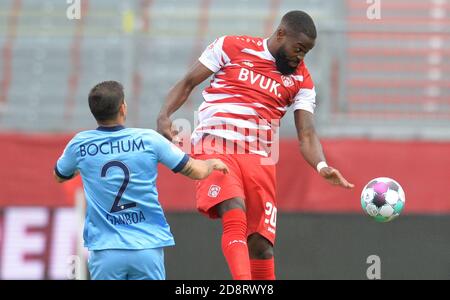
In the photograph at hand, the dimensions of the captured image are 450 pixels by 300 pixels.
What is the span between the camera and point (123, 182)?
5785 millimetres

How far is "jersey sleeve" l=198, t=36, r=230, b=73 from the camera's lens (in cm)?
701

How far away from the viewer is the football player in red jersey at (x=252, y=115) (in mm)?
6770

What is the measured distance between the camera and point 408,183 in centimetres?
1005

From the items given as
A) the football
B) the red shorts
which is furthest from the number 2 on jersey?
the football

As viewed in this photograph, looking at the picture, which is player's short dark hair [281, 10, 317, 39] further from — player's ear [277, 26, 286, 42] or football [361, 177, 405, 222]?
football [361, 177, 405, 222]

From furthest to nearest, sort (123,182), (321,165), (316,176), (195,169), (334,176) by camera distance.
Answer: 1. (316,176)
2. (321,165)
3. (334,176)
4. (195,169)
5. (123,182)

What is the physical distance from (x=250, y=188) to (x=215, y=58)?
39.8 inches

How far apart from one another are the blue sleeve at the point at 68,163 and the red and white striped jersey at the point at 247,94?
1.29 metres

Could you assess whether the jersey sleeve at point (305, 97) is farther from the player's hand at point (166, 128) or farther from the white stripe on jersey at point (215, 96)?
the player's hand at point (166, 128)

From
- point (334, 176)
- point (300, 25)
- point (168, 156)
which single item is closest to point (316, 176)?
point (300, 25)

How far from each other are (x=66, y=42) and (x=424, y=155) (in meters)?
5.49

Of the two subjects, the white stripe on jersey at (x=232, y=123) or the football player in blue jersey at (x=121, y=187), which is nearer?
the football player in blue jersey at (x=121, y=187)

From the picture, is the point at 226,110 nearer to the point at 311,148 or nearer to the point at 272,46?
the point at 272,46

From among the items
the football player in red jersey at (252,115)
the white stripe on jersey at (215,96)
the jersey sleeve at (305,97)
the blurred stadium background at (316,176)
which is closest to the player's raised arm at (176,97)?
the football player in red jersey at (252,115)
